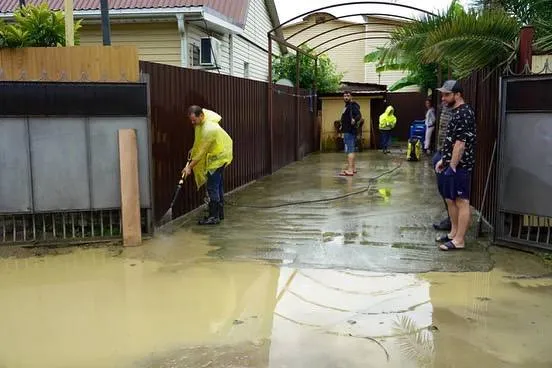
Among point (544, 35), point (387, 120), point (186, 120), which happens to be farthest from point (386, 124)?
point (186, 120)

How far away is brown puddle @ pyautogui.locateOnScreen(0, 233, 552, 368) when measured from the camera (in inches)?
154

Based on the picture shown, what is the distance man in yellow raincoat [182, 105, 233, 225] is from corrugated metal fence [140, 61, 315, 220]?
1.25ft

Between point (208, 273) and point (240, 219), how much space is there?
2.45m

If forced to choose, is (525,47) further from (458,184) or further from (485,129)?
(458,184)

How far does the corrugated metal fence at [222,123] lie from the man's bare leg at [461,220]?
11.6 feet

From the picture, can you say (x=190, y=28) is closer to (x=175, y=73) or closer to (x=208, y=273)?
(x=175, y=73)

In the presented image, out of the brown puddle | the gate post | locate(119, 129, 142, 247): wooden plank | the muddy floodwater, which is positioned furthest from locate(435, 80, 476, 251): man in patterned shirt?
locate(119, 129, 142, 247): wooden plank

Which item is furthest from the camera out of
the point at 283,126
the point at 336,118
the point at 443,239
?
the point at 336,118

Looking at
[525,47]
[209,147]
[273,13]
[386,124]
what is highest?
[273,13]

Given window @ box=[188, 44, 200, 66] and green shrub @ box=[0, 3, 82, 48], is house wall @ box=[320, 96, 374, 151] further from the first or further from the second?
green shrub @ box=[0, 3, 82, 48]

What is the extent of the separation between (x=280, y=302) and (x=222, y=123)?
533 cm

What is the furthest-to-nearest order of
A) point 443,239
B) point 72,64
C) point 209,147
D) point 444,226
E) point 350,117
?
1. point 350,117
2. point 209,147
3. point 444,226
4. point 443,239
5. point 72,64

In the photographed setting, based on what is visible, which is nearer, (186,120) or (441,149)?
(441,149)

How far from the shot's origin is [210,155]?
761 cm
